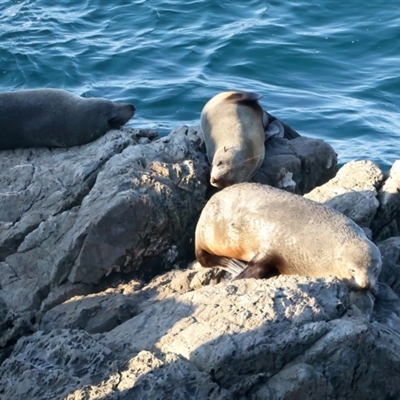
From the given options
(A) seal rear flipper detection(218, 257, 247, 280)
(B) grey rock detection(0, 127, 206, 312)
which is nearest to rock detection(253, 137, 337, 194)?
(B) grey rock detection(0, 127, 206, 312)

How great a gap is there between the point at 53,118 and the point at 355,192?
3545 mm

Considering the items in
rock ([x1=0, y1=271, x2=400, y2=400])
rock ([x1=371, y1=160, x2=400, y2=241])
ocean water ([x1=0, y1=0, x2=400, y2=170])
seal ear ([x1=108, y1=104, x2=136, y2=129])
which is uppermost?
rock ([x1=0, y1=271, x2=400, y2=400])

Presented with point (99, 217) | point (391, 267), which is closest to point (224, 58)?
point (99, 217)

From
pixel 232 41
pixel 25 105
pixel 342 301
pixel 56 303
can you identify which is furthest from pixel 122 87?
pixel 342 301

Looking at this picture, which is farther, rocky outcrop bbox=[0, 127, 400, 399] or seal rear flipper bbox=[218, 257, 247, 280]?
seal rear flipper bbox=[218, 257, 247, 280]

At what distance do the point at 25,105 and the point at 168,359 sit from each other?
530 centimetres

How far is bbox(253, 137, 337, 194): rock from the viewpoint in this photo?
8086 mm

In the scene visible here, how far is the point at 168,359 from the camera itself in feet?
15.7

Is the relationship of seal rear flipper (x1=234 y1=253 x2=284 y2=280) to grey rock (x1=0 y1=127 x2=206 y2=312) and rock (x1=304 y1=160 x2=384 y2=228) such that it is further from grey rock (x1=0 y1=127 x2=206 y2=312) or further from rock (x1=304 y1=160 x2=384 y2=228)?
rock (x1=304 y1=160 x2=384 y2=228)

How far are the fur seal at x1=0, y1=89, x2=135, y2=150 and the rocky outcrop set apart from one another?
0.66 feet

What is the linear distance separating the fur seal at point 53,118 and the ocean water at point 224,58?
2.17 metres

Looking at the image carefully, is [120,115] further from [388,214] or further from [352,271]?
[352,271]

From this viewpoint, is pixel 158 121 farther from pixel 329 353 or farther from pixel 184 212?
pixel 329 353

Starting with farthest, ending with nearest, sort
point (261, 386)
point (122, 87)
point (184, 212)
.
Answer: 1. point (122, 87)
2. point (184, 212)
3. point (261, 386)
